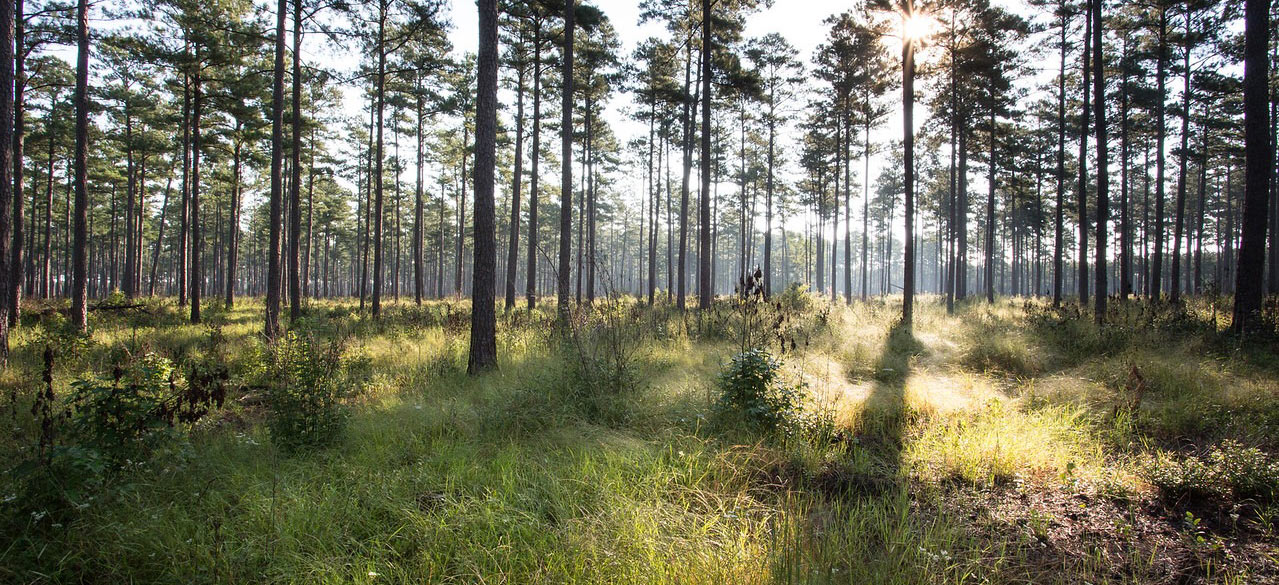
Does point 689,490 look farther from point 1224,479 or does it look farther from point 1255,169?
point 1255,169

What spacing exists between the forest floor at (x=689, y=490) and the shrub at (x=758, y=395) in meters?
0.20

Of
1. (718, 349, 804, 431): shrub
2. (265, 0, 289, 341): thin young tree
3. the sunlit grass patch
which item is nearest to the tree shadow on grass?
the sunlit grass patch

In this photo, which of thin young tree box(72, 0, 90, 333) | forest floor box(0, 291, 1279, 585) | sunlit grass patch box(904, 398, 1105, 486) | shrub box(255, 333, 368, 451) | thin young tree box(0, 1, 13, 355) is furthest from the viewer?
thin young tree box(72, 0, 90, 333)

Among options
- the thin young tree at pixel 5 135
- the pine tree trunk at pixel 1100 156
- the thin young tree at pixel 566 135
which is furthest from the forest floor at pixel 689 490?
the pine tree trunk at pixel 1100 156

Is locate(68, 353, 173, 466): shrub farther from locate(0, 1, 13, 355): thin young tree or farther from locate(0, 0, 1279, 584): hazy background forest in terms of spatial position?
locate(0, 1, 13, 355): thin young tree

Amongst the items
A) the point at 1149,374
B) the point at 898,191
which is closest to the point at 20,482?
the point at 1149,374

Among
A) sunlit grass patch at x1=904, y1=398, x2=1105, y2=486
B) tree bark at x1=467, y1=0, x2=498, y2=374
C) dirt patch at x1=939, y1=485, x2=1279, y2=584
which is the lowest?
dirt patch at x1=939, y1=485, x2=1279, y2=584

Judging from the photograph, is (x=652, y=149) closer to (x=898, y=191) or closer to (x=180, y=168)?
(x=898, y=191)

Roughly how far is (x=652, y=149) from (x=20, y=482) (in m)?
23.8

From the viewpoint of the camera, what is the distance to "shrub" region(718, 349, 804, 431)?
421 cm

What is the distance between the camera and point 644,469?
10.7 feet

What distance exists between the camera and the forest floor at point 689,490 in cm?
228

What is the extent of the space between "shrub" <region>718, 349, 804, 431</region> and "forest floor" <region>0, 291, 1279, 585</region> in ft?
0.65

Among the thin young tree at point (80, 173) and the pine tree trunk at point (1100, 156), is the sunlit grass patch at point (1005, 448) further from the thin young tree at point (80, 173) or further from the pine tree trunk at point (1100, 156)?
the thin young tree at point (80, 173)
